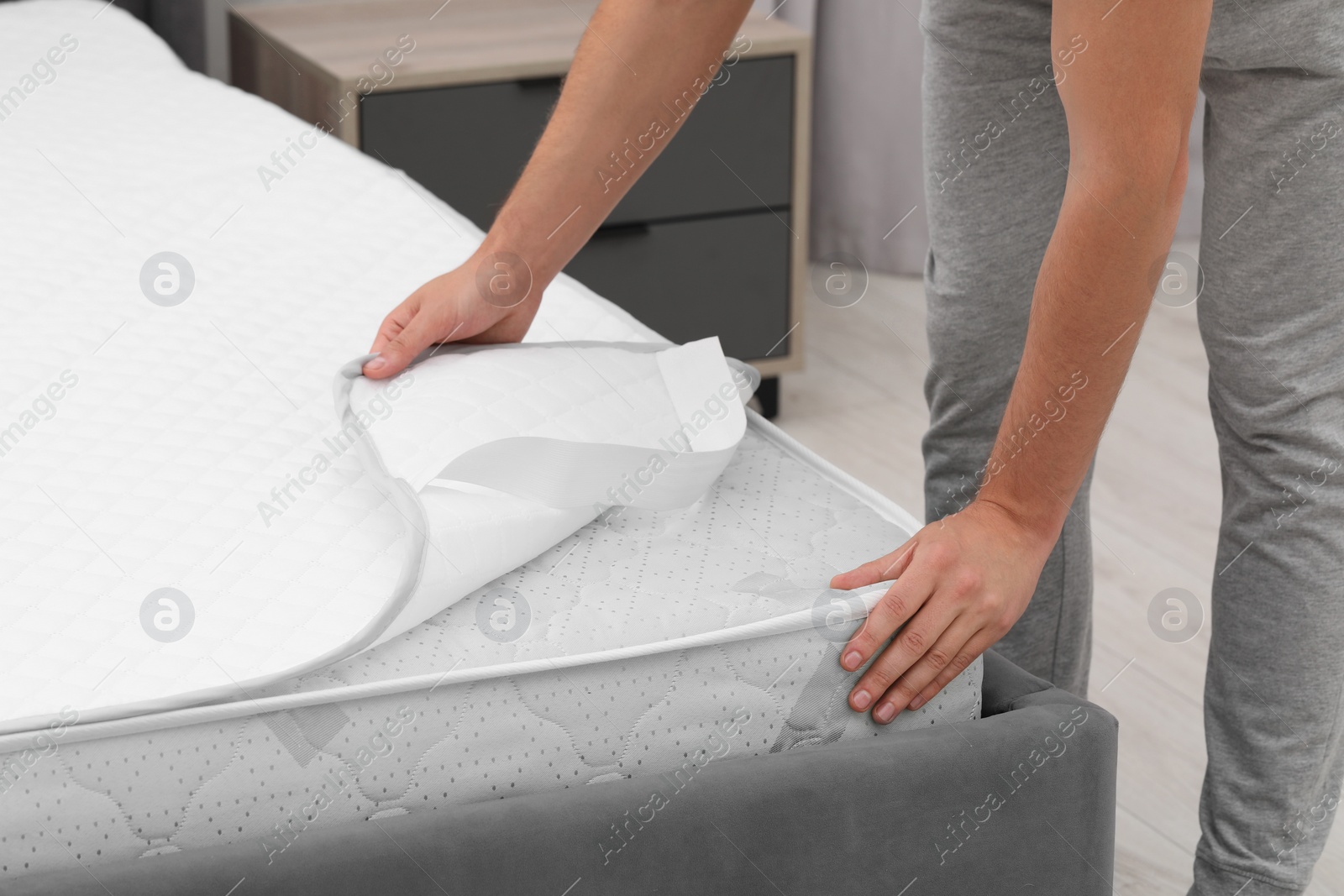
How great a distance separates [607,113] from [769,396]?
121 centimetres

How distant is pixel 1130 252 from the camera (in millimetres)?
737

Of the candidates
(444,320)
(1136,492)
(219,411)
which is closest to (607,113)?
(444,320)

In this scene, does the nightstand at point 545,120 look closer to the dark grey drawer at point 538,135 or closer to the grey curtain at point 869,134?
the dark grey drawer at point 538,135

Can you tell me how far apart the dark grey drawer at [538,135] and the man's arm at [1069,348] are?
127cm

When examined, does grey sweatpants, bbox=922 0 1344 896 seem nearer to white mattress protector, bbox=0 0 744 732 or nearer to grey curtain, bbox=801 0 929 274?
white mattress protector, bbox=0 0 744 732

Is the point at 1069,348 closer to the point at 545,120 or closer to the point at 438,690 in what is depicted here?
the point at 438,690

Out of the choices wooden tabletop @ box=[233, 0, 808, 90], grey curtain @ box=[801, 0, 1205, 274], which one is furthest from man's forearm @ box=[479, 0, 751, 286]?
grey curtain @ box=[801, 0, 1205, 274]

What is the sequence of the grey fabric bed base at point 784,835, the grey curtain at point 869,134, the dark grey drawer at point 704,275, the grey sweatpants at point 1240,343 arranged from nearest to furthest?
the grey fabric bed base at point 784,835, the grey sweatpants at point 1240,343, the dark grey drawer at point 704,275, the grey curtain at point 869,134

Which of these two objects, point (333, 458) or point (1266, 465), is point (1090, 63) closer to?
point (1266, 465)

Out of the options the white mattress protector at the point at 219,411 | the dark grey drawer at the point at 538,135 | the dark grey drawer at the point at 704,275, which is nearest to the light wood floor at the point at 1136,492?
the dark grey drawer at the point at 704,275

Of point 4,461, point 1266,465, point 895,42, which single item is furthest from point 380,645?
point 895,42

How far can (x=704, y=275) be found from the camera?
2076 millimetres

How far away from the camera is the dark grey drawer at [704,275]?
2.03 metres

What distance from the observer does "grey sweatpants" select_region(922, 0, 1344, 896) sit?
89 cm
